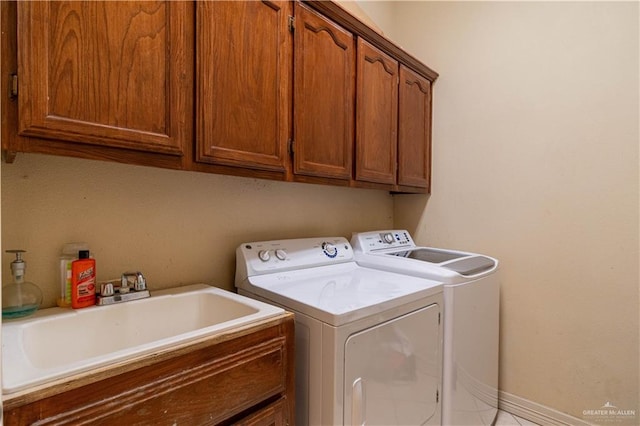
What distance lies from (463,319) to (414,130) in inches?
47.9

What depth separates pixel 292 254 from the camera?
1669 mm

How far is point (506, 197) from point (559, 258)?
0.45m

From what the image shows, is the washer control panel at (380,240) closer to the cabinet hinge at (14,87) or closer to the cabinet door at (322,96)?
the cabinet door at (322,96)

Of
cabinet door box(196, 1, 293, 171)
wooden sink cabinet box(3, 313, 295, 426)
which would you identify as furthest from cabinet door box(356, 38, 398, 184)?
wooden sink cabinet box(3, 313, 295, 426)

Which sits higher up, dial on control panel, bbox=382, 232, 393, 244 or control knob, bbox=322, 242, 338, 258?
dial on control panel, bbox=382, 232, 393, 244

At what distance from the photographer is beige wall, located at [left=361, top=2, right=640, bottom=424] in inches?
69.8

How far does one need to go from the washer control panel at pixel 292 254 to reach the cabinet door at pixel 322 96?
382 mm

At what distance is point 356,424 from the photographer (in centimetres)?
112

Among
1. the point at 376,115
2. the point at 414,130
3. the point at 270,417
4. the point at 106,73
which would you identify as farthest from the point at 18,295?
the point at 414,130

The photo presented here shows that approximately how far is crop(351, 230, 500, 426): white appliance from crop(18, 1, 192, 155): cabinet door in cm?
119

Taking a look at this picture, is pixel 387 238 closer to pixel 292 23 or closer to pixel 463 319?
pixel 463 319

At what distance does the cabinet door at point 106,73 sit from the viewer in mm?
833

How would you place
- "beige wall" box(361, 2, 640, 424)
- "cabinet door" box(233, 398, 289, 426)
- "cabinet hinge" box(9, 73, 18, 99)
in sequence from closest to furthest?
"cabinet hinge" box(9, 73, 18, 99)
"cabinet door" box(233, 398, 289, 426)
"beige wall" box(361, 2, 640, 424)

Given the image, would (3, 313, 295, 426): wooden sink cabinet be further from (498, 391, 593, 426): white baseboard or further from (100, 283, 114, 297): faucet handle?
(498, 391, 593, 426): white baseboard
